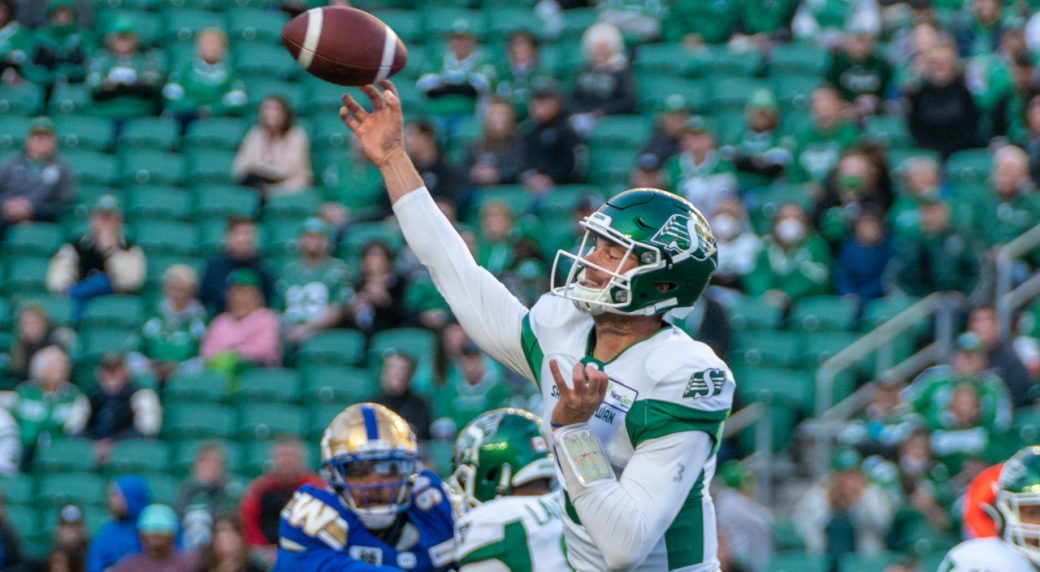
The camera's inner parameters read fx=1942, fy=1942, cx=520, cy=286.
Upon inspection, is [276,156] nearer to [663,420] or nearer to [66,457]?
[66,457]

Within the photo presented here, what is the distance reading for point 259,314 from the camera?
1130cm

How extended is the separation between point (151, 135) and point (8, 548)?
13.1 feet

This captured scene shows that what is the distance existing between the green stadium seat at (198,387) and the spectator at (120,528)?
4.35 ft

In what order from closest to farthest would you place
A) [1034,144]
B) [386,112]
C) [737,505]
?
[386,112], [737,505], [1034,144]

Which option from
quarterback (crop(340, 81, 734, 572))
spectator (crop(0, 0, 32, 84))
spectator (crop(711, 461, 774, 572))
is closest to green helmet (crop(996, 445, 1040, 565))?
quarterback (crop(340, 81, 734, 572))

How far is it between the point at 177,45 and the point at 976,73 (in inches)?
218

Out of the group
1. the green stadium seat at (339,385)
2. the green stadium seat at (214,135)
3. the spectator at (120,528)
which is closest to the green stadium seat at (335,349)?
the green stadium seat at (339,385)

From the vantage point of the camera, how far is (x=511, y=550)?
198 inches

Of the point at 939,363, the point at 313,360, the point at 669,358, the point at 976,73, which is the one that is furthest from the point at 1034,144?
the point at 669,358

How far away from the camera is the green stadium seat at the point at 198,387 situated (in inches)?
437

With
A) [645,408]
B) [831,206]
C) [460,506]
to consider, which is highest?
[645,408]

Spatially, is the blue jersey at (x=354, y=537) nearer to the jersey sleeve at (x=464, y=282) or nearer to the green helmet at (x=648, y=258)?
the jersey sleeve at (x=464, y=282)

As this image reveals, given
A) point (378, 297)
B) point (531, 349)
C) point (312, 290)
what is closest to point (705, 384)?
point (531, 349)

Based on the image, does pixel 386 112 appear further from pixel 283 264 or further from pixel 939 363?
pixel 283 264
